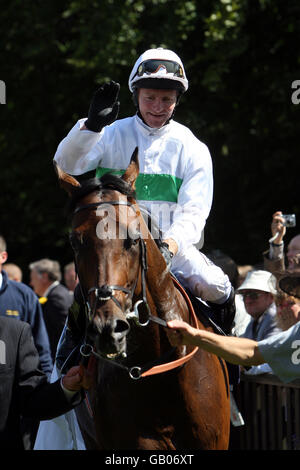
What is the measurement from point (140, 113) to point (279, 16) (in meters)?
9.34

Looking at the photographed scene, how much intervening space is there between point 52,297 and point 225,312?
434 cm

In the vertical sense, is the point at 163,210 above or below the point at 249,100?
below

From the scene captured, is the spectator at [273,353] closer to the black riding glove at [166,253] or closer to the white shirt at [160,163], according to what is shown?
the black riding glove at [166,253]

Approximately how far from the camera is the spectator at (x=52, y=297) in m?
8.76

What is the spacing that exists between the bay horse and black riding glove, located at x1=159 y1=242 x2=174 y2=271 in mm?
29

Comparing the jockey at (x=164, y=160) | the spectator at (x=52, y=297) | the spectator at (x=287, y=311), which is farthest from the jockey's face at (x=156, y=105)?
the spectator at (x=52, y=297)

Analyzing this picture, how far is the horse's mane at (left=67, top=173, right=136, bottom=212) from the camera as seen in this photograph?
384cm

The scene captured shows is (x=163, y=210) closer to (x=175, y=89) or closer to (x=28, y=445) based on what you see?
(x=175, y=89)

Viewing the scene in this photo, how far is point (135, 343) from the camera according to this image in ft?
13.1

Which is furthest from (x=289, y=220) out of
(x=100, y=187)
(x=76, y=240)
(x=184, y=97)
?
(x=184, y=97)

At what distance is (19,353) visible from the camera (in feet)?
15.0

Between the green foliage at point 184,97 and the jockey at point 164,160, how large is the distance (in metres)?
7.18
